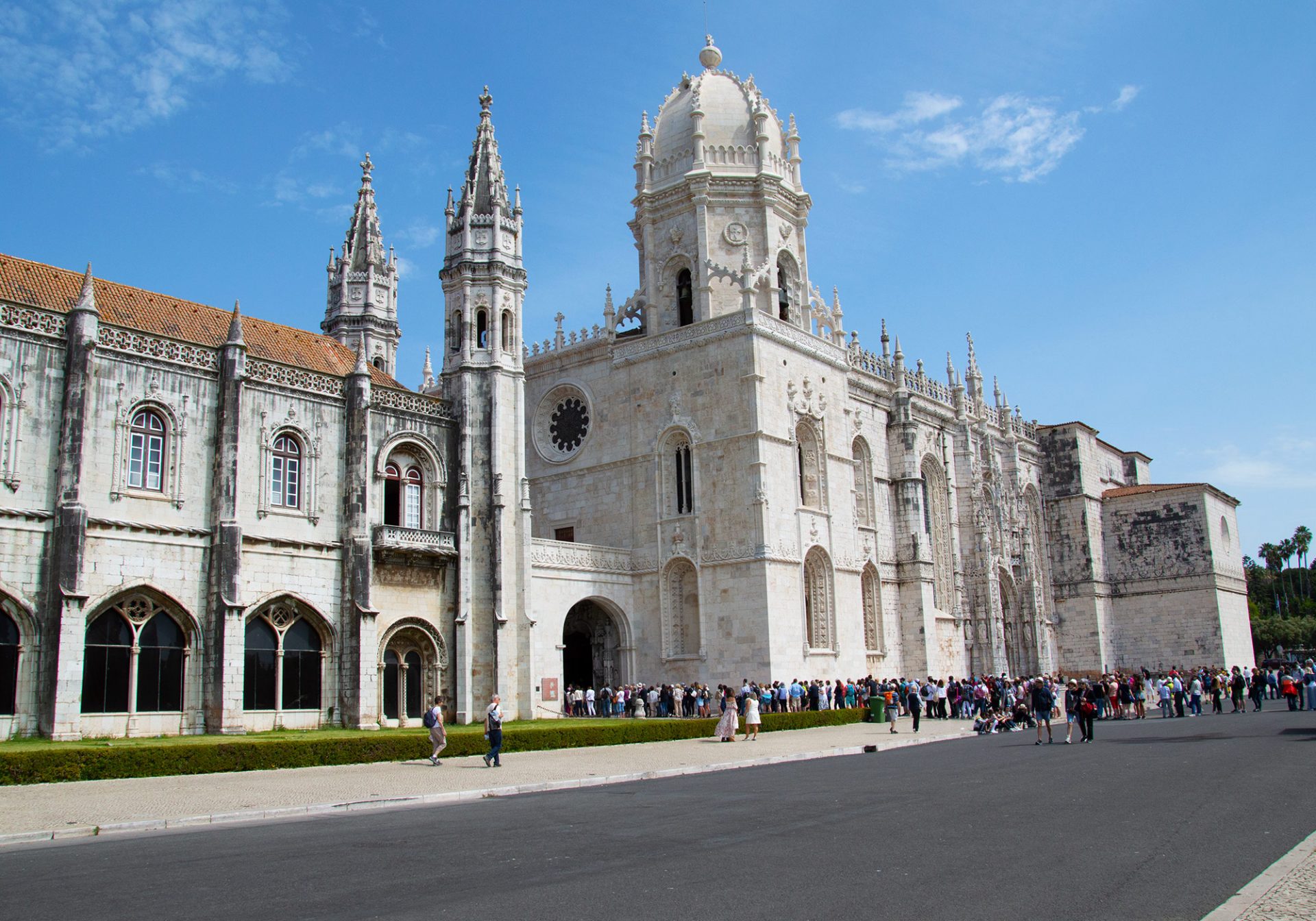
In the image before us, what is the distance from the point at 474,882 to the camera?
9453 millimetres

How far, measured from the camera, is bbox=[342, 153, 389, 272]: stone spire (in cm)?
4125

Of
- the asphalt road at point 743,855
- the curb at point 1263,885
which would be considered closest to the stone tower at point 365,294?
the asphalt road at point 743,855

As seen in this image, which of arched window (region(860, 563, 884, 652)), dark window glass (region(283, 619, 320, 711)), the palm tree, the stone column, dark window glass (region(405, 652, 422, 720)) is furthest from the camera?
the palm tree

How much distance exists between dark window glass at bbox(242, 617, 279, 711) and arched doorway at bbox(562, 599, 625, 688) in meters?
12.0

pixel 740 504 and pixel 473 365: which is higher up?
pixel 473 365

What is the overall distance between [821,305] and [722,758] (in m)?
24.5

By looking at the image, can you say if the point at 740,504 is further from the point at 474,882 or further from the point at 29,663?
the point at 474,882

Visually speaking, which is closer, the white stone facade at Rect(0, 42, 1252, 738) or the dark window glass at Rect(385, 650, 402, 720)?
the white stone facade at Rect(0, 42, 1252, 738)

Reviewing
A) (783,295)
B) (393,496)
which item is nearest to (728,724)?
(393,496)

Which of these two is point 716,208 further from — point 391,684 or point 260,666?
point 260,666

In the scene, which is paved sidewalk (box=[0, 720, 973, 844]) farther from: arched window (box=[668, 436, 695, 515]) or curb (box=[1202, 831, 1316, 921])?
arched window (box=[668, 436, 695, 515])

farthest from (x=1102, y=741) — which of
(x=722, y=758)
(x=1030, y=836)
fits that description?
(x=1030, y=836)

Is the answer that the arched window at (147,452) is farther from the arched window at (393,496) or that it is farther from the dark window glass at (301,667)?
the arched window at (393,496)

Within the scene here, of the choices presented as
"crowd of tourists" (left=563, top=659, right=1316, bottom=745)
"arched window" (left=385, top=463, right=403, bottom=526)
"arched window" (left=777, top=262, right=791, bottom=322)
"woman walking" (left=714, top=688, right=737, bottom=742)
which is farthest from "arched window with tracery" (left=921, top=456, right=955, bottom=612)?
"arched window" (left=385, top=463, right=403, bottom=526)
